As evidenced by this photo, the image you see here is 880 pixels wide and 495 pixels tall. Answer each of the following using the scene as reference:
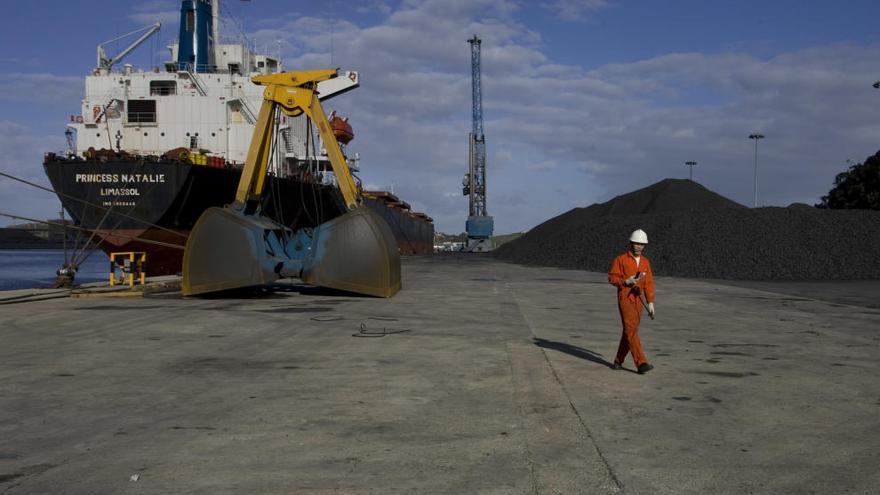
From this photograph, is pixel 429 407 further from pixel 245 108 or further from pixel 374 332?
pixel 245 108

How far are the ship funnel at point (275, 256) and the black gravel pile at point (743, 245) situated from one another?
67.4 ft

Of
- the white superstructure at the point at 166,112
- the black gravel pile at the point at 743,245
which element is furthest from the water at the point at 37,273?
the black gravel pile at the point at 743,245

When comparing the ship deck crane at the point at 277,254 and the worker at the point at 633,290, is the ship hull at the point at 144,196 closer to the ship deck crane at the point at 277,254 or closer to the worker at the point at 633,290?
the ship deck crane at the point at 277,254

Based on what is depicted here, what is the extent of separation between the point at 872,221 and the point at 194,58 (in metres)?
38.7

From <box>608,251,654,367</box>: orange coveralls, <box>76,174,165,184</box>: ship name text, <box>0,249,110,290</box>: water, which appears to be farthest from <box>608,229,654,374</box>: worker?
<box>0,249,110,290</box>: water

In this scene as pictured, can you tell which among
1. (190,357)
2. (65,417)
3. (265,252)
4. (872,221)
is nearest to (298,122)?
(265,252)

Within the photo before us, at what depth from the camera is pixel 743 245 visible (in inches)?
1399

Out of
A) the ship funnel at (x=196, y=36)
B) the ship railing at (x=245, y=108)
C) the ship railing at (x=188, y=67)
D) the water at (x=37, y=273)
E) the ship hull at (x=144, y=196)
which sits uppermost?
the ship funnel at (x=196, y=36)

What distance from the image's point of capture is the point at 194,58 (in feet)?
133

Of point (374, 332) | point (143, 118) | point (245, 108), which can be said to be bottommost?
point (374, 332)

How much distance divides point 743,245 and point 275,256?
2646 centimetres

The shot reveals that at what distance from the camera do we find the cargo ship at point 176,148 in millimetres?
30203

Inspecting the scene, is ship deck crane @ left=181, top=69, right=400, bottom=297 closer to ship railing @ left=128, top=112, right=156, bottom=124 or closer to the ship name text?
the ship name text

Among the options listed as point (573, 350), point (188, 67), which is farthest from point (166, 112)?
point (573, 350)
